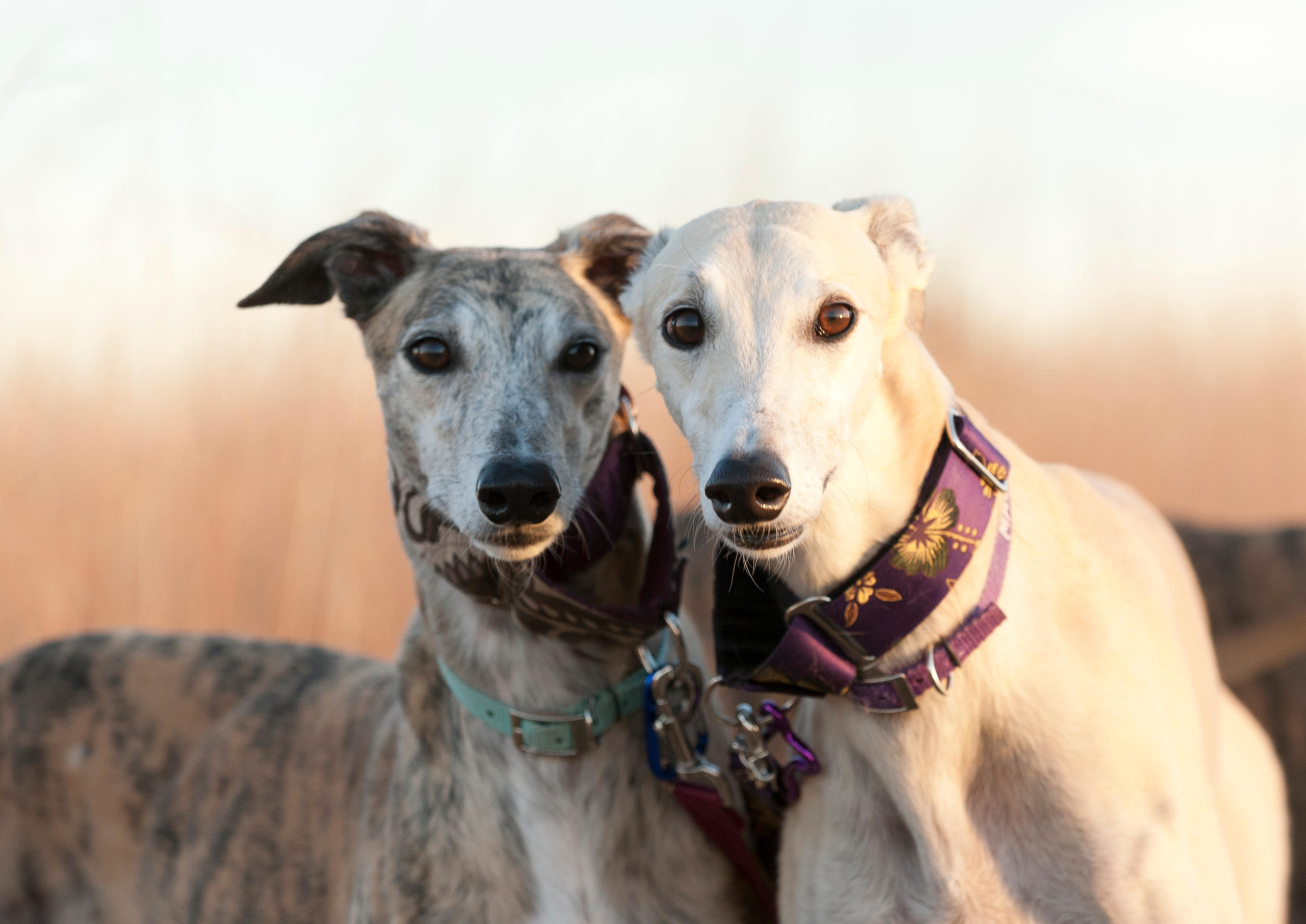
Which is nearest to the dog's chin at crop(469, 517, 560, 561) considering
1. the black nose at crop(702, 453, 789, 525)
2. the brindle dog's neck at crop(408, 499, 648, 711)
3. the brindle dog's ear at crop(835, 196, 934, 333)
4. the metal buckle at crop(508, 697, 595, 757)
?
the brindle dog's neck at crop(408, 499, 648, 711)

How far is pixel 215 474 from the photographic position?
452cm

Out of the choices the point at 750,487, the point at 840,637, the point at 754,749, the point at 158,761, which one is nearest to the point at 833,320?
the point at 750,487

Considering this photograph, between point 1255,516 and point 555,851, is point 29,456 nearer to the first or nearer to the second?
point 555,851

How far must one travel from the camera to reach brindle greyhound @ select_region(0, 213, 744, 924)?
6.66 ft

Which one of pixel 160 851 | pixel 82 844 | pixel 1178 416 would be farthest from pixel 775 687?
pixel 1178 416

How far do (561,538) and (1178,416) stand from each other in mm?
4197

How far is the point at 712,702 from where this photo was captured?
2.20 m

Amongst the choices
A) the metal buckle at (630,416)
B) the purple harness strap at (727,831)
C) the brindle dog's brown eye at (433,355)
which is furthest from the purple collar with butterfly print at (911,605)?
the brindle dog's brown eye at (433,355)

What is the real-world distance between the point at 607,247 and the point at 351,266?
576 mm

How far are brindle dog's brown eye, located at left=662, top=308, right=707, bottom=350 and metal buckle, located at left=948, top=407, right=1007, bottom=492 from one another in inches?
15.9

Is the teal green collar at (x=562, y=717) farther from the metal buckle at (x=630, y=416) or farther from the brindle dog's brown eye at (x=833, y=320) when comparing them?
the brindle dog's brown eye at (x=833, y=320)

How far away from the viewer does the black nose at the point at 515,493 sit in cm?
189

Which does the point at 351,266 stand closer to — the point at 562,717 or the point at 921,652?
the point at 562,717

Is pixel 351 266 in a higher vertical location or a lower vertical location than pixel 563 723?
higher
